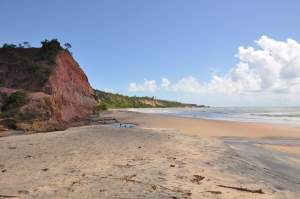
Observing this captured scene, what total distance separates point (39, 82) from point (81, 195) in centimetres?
2894

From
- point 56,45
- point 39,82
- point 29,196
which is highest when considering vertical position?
point 56,45

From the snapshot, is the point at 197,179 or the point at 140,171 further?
the point at 140,171

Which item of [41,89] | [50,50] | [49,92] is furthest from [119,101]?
[41,89]

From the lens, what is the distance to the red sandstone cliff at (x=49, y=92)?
26094 mm

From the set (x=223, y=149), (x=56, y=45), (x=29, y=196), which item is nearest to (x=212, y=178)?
(x=29, y=196)

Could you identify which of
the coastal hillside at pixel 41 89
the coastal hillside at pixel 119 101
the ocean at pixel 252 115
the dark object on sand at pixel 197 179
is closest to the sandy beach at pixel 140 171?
the dark object on sand at pixel 197 179

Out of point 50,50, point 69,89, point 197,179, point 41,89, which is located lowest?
point 197,179

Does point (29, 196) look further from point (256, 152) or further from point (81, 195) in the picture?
point (256, 152)

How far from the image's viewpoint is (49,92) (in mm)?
33719

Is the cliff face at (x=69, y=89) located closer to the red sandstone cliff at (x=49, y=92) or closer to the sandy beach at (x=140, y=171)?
the red sandstone cliff at (x=49, y=92)

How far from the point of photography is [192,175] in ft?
30.3

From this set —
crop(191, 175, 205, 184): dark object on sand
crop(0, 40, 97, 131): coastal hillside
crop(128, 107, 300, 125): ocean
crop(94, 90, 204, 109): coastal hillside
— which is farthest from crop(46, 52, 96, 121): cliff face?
crop(94, 90, 204, 109): coastal hillside

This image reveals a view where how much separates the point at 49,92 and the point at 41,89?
81cm

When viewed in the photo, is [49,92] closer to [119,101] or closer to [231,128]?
[231,128]
